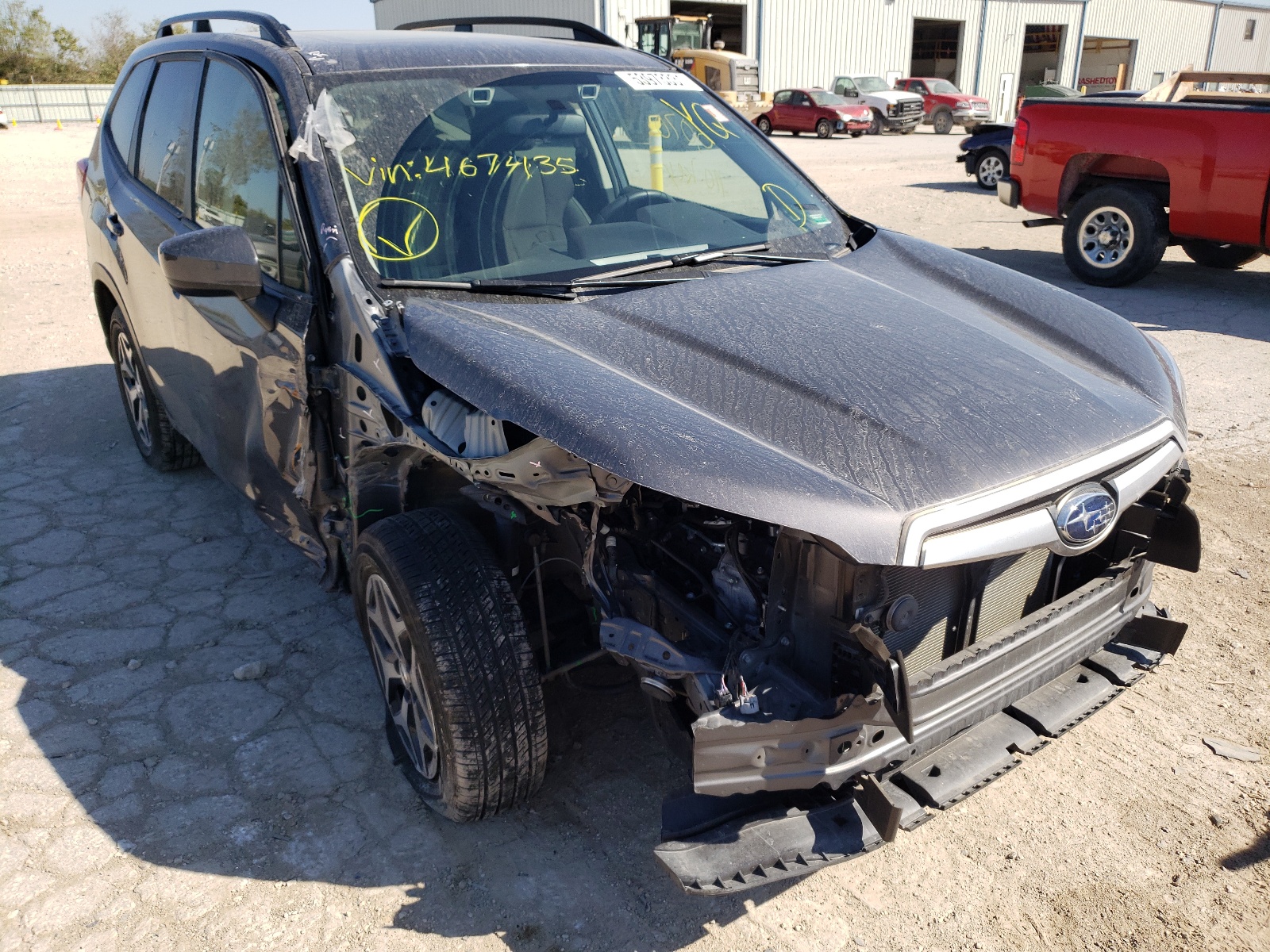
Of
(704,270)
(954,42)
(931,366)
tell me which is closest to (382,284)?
(704,270)

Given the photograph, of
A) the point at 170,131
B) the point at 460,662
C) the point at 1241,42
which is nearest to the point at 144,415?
the point at 170,131

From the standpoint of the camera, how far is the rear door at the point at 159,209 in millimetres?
3654

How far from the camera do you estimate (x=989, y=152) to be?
14250 mm

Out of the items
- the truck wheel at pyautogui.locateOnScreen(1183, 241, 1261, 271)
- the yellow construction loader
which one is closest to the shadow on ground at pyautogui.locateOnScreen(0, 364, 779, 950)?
the truck wheel at pyautogui.locateOnScreen(1183, 241, 1261, 271)

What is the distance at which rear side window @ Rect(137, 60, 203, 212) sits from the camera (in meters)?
3.62

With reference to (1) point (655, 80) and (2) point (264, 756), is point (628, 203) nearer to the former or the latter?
(1) point (655, 80)

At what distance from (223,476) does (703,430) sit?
7.99 feet

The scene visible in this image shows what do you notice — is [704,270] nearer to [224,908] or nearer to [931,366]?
[931,366]

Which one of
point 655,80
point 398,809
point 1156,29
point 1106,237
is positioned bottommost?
point 398,809

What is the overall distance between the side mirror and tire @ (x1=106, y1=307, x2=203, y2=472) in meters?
2.17

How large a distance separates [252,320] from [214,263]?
40cm

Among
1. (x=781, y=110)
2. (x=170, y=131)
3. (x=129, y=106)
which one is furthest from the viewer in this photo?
(x=781, y=110)

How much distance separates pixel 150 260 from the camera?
3.78m

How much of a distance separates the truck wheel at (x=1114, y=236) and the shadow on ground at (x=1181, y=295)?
0.15 metres
